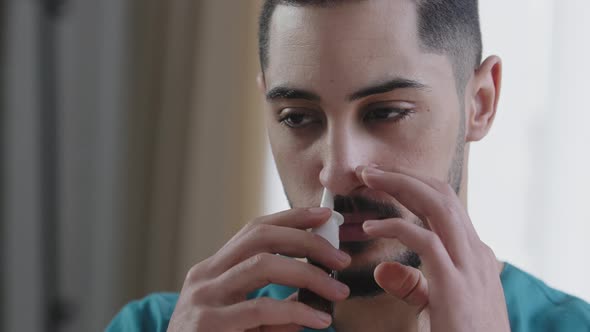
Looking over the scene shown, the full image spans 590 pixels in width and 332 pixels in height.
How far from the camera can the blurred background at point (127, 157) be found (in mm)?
1768

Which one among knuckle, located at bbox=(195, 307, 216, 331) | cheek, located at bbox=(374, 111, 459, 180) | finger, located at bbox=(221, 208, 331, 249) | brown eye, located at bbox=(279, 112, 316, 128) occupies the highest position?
brown eye, located at bbox=(279, 112, 316, 128)

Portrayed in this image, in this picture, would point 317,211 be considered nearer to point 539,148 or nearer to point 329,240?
point 329,240

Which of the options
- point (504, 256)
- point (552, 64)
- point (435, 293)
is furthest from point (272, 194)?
point (435, 293)

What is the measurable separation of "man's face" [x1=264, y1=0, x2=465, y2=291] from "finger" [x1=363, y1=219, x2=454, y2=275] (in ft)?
0.32

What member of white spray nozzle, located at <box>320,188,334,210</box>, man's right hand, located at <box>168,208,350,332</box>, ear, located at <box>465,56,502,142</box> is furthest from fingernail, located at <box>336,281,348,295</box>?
ear, located at <box>465,56,502,142</box>

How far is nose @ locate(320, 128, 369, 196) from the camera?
93 cm

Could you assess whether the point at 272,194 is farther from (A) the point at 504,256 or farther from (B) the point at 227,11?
(A) the point at 504,256

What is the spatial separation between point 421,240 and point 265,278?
0.59 ft

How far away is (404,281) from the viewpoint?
0.91 meters

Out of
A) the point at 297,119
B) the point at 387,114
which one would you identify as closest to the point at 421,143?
the point at 387,114

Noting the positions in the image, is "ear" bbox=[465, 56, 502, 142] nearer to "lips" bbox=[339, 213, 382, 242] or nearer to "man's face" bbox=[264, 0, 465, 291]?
"man's face" bbox=[264, 0, 465, 291]

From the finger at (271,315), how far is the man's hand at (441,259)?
3.4 inches

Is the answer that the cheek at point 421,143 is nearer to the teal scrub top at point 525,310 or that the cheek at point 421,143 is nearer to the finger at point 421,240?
the finger at point 421,240

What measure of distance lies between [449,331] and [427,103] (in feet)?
0.94
